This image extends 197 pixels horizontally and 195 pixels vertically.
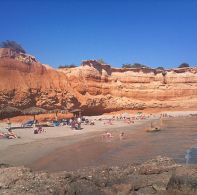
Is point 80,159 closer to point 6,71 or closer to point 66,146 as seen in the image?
point 66,146

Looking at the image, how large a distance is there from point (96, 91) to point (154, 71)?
1614 cm

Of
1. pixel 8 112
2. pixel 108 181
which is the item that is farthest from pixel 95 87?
pixel 108 181

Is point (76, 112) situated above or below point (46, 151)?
above

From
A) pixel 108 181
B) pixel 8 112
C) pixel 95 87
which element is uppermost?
pixel 95 87

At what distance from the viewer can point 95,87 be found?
54.9 meters

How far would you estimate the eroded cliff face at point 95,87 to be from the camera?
129ft

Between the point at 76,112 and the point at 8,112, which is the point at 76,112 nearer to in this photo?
the point at 76,112

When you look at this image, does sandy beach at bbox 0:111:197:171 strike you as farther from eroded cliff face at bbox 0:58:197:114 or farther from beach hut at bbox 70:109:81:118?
beach hut at bbox 70:109:81:118

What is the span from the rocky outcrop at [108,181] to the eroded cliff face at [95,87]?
28.5 meters

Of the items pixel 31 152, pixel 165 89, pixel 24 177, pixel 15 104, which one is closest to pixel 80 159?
pixel 31 152

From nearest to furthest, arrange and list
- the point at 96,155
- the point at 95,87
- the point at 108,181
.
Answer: the point at 108,181, the point at 96,155, the point at 95,87

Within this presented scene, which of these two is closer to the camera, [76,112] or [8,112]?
[8,112]

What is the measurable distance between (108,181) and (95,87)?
150 ft

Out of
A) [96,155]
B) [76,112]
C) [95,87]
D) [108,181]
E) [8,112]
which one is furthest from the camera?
[95,87]
